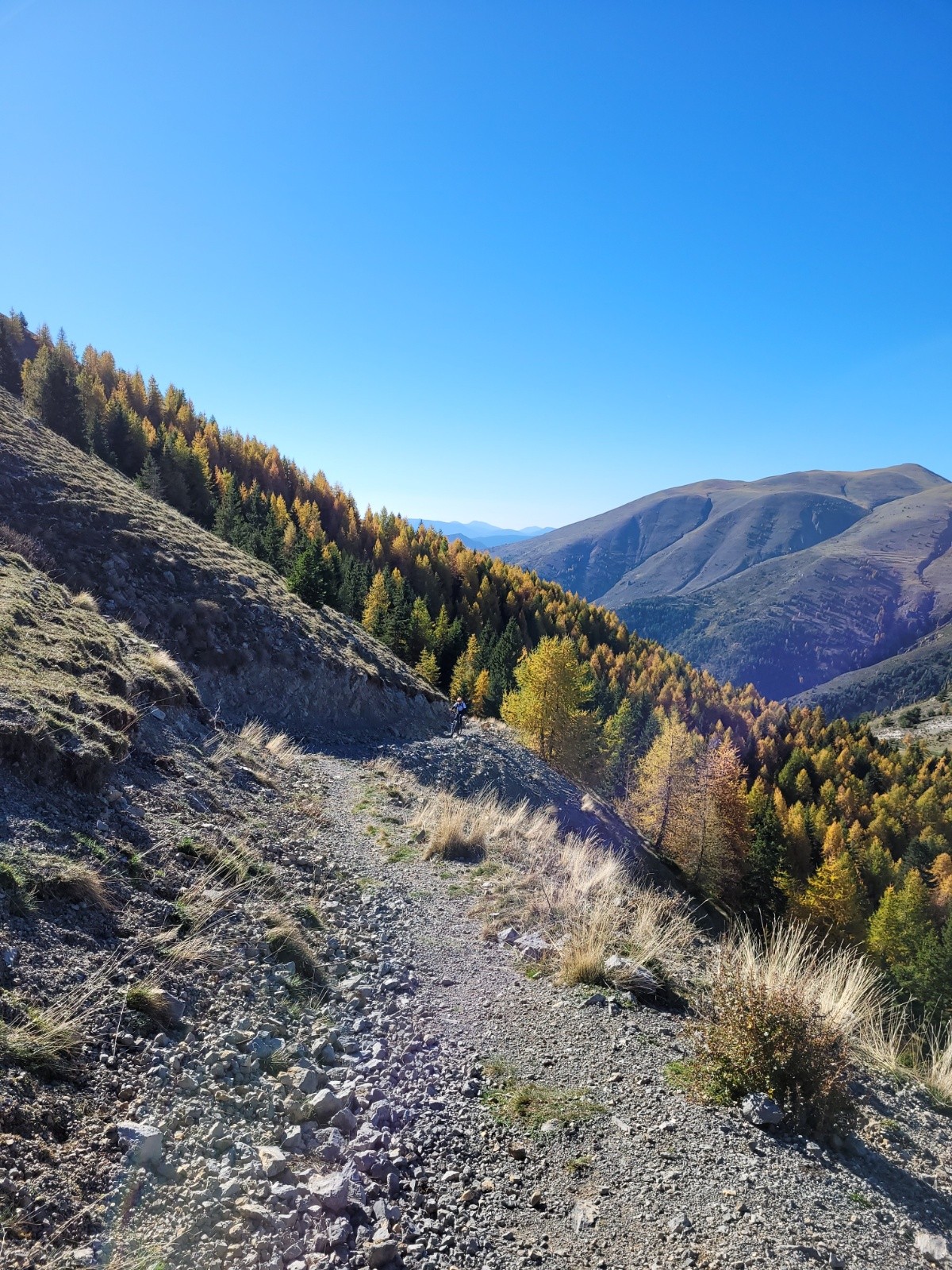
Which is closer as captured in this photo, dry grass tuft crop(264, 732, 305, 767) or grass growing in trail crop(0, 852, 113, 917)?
grass growing in trail crop(0, 852, 113, 917)

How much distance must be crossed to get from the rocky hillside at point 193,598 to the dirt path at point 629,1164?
17.8 m

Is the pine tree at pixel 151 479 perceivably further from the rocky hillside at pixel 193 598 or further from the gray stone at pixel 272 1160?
the gray stone at pixel 272 1160

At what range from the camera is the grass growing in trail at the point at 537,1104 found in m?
4.82

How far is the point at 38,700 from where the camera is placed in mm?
7699

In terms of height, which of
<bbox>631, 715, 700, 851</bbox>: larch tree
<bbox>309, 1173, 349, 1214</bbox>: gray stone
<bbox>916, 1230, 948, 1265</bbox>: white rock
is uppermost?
<bbox>916, 1230, 948, 1265</bbox>: white rock

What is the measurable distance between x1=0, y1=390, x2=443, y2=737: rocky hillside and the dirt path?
17846mm

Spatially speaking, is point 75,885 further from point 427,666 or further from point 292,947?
point 427,666

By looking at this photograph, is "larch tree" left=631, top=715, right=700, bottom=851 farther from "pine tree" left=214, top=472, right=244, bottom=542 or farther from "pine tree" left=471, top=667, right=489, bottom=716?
"pine tree" left=214, top=472, right=244, bottom=542

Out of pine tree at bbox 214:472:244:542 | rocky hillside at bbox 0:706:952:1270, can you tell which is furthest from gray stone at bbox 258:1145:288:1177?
pine tree at bbox 214:472:244:542

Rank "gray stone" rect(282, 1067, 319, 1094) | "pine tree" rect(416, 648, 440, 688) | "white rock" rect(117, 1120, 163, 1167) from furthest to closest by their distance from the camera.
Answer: "pine tree" rect(416, 648, 440, 688) → "gray stone" rect(282, 1067, 319, 1094) → "white rock" rect(117, 1120, 163, 1167)

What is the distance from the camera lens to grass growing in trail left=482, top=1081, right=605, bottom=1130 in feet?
15.8

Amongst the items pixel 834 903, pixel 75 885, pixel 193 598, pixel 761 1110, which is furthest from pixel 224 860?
pixel 834 903

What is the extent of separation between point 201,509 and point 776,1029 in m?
69.6

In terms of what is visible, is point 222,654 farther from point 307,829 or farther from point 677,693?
point 677,693
